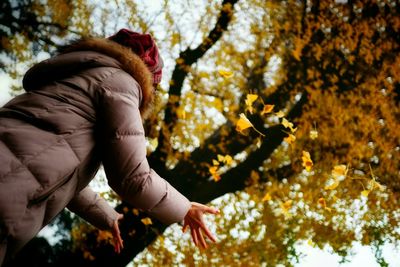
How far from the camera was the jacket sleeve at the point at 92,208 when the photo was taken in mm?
2195

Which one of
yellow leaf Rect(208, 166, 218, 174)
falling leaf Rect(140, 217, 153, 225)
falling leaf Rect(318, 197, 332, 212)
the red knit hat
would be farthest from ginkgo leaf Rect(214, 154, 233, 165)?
the red knit hat

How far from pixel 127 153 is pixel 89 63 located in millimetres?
503

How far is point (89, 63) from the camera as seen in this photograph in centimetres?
176

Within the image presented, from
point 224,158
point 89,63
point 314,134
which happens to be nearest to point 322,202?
point 314,134

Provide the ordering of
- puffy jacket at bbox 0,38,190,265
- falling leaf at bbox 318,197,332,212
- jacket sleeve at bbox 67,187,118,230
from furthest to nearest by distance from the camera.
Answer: falling leaf at bbox 318,197,332,212 < jacket sleeve at bbox 67,187,118,230 < puffy jacket at bbox 0,38,190,265

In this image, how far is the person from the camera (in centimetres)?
143

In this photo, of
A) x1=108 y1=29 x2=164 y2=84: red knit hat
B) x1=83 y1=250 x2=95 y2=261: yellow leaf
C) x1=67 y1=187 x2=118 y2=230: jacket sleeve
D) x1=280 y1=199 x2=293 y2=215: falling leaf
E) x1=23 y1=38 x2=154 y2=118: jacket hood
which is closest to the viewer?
x1=23 y1=38 x2=154 y2=118: jacket hood

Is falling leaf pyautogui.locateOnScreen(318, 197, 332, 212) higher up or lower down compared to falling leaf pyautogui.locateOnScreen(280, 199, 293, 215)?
higher up

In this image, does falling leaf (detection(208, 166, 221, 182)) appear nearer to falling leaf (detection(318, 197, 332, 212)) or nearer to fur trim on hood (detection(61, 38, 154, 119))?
falling leaf (detection(318, 197, 332, 212))

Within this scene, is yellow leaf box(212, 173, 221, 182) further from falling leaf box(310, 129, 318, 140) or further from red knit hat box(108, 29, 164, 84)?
red knit hat box(108, 29, 164, 84)

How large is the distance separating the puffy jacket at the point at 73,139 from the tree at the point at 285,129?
3.71 meters

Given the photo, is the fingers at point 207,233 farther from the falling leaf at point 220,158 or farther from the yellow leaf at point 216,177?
the falling leaf at point 220,158

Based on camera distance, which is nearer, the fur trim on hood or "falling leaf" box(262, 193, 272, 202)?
the fur trim on hood

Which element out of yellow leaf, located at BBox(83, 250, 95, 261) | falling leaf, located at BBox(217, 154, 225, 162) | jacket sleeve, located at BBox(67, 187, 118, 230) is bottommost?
yellow leaf, located at BBox(83, 250, 95, 261)
